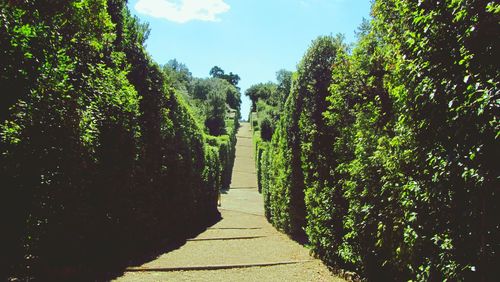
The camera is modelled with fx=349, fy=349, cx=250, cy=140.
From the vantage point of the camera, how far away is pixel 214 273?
21.8ft

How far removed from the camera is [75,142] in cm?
450

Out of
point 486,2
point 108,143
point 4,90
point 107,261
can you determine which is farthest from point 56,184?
point 486,2

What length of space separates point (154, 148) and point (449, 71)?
286 inches

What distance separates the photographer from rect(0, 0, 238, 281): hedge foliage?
3699 millimetres

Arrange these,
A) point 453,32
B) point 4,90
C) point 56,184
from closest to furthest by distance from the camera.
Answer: point 453,32
point 4,90
point 56,184

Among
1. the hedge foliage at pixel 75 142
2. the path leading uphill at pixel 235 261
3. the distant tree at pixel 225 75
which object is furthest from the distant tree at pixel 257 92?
the hedge foliage at pixel 75 142

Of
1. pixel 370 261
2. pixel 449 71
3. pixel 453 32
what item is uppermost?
pixel 453 32

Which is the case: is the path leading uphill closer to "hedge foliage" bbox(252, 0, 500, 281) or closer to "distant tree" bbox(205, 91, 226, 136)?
"hedge foliage" bbox(252, 0, 500, 281)

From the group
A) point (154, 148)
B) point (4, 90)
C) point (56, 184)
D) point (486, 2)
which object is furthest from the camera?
point (154, 148)

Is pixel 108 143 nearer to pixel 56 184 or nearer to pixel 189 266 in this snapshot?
pixel 56 184

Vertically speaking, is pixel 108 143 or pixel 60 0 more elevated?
pixel 60 0

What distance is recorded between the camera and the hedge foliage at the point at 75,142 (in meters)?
3.70

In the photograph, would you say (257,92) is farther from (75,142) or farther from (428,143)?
(428,143)

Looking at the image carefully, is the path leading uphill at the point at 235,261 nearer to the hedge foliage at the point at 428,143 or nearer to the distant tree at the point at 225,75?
the hedge foliage at the point at 428,143
